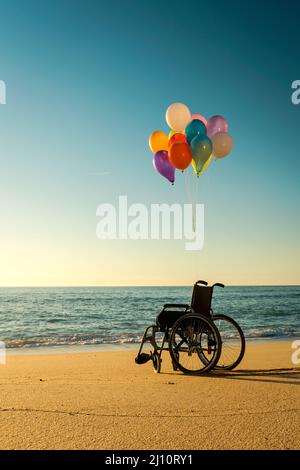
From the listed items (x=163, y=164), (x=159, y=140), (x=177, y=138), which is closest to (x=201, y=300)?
(x=177, y=138)

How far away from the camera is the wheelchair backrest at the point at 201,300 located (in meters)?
5.05

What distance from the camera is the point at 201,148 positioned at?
747 cm

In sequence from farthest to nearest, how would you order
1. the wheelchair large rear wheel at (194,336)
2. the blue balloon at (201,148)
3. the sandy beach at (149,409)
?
the blue balloon at (201,148)
the wheelchair large rear wheel at (194,336)
the sandy beach at (149,409)

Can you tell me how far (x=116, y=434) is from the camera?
2734 millimetres

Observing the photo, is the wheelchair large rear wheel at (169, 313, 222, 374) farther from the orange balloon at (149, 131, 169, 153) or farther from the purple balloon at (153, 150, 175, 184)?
the orange balloon at (149, 131, 169, 153)

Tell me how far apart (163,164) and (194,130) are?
1128 millimetres

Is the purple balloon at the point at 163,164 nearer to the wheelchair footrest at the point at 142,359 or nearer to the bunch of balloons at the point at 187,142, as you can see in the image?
the bunch of balloons at the point at 187,142

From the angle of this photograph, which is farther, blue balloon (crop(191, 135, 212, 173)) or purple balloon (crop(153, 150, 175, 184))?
purple balloon (crop(153, 150, 175, 184))

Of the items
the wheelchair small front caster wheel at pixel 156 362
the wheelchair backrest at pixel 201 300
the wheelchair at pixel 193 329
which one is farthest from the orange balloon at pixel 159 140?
the wheelchair small front caster wheel at pixel 156 362

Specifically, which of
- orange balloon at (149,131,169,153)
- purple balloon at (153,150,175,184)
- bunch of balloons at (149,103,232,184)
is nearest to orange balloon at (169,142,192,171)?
bunch of balloons at (149,103,232,184)

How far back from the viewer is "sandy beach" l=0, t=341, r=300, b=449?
264 cm

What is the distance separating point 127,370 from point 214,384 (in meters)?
1.54

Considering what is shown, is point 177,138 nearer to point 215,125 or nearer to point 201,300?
point 215,125
